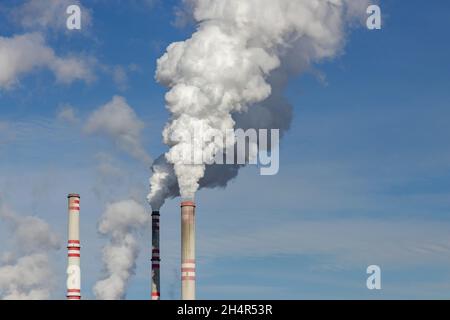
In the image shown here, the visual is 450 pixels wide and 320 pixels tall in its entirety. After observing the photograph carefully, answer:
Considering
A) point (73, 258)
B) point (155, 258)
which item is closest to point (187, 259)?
point (155, 258)

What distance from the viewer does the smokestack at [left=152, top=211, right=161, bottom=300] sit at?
105200mm

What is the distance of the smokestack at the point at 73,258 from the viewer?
99.9 metres

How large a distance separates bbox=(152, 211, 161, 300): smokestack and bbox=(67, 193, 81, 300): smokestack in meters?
8.64

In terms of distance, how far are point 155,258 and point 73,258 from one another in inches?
390

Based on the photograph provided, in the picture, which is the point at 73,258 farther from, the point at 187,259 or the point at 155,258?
the point at 187,259

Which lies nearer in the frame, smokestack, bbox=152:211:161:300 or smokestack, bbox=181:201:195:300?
smokestack, bbox=181:201:195:300

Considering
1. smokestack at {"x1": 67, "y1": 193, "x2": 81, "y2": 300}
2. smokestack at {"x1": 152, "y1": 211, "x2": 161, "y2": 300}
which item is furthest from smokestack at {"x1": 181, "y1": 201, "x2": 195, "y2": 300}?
smokestack at {"x1": 67, "y1": 193, "x2": 81, "y2": 300}

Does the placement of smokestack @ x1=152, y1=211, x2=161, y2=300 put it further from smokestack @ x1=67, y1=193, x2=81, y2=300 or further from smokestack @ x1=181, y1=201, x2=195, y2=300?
smokestack @ x1=181, y1=201, x2=195, y2=300

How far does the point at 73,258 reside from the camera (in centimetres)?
10038
